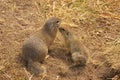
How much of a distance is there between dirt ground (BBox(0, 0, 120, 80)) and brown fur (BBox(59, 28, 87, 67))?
0.33 feet

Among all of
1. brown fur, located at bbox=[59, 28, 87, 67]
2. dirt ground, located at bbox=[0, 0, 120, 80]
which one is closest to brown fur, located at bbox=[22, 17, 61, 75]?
dirt ground, located at bbox=[0, 0, 120, 80]

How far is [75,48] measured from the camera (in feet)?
13.4

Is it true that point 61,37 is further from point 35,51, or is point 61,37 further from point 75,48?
point 35,51

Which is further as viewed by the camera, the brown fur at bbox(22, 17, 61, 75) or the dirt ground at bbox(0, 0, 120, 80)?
the dirt ground at bbox(0, 0, 120, 80)

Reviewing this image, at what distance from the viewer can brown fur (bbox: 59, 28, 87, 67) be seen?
3.99 meters

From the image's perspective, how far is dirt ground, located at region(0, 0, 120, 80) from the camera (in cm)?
397

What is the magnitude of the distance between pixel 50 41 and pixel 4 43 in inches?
20.9

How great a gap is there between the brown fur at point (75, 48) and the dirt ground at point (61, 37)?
0.10 m

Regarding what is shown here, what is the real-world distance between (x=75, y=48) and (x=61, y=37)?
343 millimetres

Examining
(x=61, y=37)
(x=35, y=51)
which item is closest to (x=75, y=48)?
(x=61, y=37)

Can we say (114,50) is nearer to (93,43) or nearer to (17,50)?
(93,43)

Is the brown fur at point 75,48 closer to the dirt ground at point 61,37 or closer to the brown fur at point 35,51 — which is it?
the dirt ground at point 61,37

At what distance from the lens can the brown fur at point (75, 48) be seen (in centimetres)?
399

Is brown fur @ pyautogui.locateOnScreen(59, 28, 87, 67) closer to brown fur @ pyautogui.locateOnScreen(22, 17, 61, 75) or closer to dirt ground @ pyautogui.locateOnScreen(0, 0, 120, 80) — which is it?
dirt ground @ pyautogui.locateOnScreen(0, 0, 120, 80)
